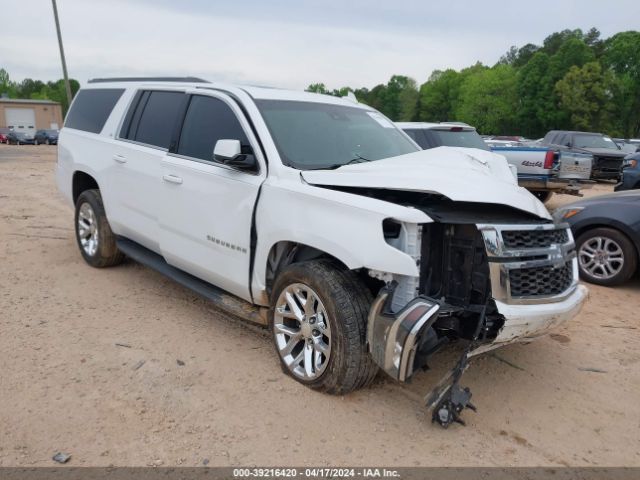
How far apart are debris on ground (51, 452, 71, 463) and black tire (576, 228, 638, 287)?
553cm

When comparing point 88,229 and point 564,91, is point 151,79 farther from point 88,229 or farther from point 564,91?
point 564,91

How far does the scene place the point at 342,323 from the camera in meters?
3.19

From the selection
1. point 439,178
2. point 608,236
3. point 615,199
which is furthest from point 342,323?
point 615,199

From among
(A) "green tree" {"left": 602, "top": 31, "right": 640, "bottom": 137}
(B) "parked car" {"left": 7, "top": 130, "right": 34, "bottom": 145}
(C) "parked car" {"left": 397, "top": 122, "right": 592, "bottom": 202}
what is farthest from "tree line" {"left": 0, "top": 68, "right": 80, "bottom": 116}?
(C) "parked car" {"left": 397, "top": 122, "right": 592, "bottom": 202}

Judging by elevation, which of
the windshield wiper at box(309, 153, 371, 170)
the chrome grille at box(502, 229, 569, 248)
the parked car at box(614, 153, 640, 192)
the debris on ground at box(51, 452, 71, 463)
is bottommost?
the debris on ground at box(51, 452, 71, 463)

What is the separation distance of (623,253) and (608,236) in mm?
236

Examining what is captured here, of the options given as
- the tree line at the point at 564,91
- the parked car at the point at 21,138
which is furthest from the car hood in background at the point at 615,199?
the parked car at the point at 21,138

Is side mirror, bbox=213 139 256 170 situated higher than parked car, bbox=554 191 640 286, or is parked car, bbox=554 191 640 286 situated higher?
side mirror, bbox=213 139 256 170

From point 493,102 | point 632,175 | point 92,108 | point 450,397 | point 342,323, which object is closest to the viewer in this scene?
point 450,397

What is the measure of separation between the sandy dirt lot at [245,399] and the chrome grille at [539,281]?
796 mm

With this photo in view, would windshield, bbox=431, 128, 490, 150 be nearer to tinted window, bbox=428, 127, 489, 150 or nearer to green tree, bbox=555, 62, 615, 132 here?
tinted window, bbox=428, 127, 489, 150

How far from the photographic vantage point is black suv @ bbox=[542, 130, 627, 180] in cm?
1731

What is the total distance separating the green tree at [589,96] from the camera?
50156 mm

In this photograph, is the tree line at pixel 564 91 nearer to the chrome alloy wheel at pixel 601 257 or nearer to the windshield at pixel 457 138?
the windshield at pixel 457 138
